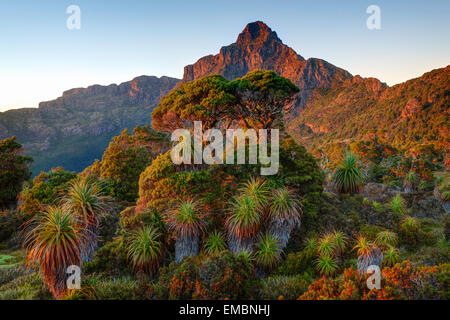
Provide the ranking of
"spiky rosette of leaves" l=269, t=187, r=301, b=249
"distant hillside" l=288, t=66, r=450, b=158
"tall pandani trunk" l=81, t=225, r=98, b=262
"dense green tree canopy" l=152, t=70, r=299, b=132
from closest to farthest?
"tall pandani trunk" l=81, t=225, r=98, b=262 → "spiky rosette of leaves" l=269, t=187, r=301, b=249 → "dense green tree canopy" l=152, t=70, r=299, b=132 → "distant hillside" l=288, t=66, r=450, b=158

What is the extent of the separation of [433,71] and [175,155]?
144 m

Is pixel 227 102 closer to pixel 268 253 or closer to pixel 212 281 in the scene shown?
pixel 268 253

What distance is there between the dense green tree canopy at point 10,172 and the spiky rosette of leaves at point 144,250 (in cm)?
2478

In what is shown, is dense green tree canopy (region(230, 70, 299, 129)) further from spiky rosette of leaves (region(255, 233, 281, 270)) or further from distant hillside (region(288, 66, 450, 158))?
distant hillside (region(288, 66, 450, 158))

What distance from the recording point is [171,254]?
9633mm

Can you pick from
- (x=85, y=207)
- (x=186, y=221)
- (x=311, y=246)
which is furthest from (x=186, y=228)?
(x=311, y=246)

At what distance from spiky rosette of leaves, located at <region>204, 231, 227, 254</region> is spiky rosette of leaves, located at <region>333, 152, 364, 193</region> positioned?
969 cm

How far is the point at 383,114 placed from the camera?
335ft

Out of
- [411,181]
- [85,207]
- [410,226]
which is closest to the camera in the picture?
[85,207]

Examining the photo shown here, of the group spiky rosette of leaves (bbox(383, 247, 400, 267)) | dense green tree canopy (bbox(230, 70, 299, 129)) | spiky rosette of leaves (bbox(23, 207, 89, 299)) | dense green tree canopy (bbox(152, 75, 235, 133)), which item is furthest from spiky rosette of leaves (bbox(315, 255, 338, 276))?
dense green tree canopy (bbox(230, 70, 299, 129))

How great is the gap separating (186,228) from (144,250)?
71.2 inches

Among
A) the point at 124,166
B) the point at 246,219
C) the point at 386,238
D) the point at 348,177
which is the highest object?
the point at 124,166

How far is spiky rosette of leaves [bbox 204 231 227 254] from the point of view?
9.15m
